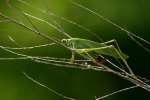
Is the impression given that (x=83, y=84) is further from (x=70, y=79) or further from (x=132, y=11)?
(x=132, y=11)

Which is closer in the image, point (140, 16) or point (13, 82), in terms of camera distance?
point (140, 16)

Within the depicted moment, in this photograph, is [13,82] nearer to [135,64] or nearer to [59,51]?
[59,51]

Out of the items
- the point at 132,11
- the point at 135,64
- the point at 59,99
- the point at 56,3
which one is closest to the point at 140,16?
the point at 132,11

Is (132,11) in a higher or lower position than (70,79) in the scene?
higher

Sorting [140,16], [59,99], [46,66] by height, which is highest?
[140,16]

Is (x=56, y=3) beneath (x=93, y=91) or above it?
above

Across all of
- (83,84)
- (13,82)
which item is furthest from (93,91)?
(13,82)
